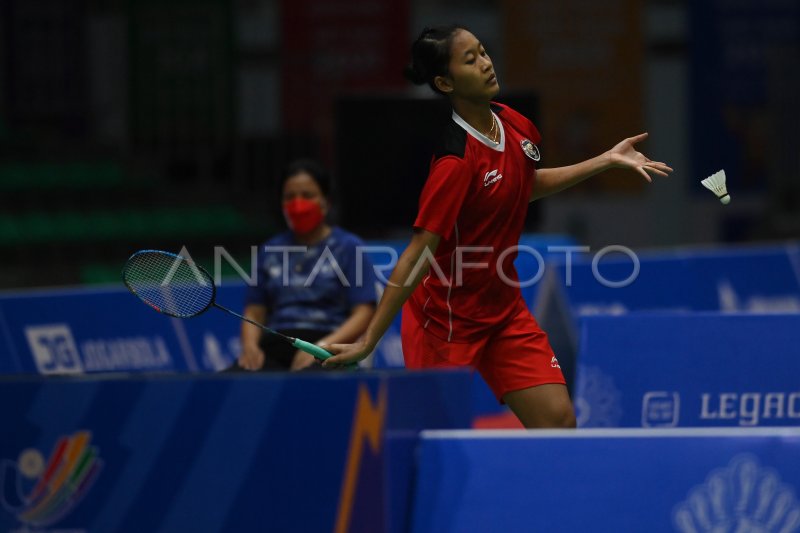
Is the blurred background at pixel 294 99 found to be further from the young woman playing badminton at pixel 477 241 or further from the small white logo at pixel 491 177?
the small white logo at pixel 491 177

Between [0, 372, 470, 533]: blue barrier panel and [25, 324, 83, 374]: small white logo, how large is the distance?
4054 millimetres

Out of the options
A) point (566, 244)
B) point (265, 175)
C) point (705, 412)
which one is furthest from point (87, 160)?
point (705, 412)

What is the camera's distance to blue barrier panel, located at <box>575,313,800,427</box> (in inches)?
196

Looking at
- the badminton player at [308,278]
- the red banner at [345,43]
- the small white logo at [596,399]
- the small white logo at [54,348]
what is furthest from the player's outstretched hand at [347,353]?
the red banner at [345,43]

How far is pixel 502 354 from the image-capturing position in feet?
13.8

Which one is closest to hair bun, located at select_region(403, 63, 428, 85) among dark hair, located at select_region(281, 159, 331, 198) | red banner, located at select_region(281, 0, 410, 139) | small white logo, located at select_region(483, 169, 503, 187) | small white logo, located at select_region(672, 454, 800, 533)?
small white logo, located at select_region(483, 169, 503, 187)

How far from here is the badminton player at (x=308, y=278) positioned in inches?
224

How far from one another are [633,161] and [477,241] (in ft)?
1.57

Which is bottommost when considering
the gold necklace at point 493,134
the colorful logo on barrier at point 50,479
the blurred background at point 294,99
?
the blurred background at point 294,99

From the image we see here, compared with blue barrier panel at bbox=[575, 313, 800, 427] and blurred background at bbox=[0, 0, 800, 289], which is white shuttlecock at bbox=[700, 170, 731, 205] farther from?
blurred background at bbox=[0, 0, 800, 289]

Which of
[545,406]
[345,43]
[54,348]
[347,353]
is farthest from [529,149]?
[345,43]

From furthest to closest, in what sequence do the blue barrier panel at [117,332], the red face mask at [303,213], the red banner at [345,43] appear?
the red banner at [345,43], the blue barrier panel at [117,332], the red face mask at [303,213]

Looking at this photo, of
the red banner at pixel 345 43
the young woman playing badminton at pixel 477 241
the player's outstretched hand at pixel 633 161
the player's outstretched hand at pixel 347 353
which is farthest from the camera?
the red banner at pixel 345 43

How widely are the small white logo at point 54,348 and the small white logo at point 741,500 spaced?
4512 mm
